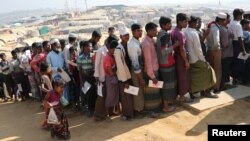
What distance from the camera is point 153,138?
5742 mm

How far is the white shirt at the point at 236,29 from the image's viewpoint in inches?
285

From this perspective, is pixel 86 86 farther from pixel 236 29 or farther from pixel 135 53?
pixel 236 29

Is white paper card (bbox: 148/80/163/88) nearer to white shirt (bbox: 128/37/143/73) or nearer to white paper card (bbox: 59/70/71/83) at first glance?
white shirt (bbox: 128/37/143/73)

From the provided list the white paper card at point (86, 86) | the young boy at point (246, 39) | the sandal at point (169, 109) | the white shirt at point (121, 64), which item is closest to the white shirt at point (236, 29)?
the young boy at point (246, 39)

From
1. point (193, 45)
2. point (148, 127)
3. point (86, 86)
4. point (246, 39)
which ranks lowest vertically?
point (148, 127)

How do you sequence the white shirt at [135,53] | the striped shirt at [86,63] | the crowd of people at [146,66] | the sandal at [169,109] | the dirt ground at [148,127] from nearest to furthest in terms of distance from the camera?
1. the dirt ground at [148,127]
2. the white shirt at [135,53]
3. the crowd of people at [146,66]
4. the sandal at [169,109]
5. the striped shirt at [86,63]

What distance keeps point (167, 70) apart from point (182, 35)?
2.29 ft

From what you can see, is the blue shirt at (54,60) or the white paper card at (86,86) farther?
the blue shirt at (54,60)

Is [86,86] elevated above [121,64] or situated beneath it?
situated beneath

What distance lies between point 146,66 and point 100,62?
850 millimetres

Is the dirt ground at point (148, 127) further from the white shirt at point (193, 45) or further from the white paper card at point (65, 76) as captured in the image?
the white shirt at point (193, 45)

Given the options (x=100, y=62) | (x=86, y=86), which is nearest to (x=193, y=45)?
(x=100, y=62)

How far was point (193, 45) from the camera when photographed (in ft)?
21.7

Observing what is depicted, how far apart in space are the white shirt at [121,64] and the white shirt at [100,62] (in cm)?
32
